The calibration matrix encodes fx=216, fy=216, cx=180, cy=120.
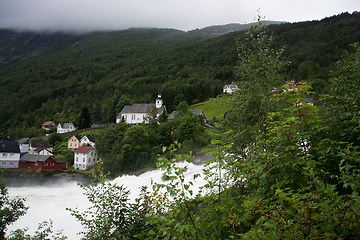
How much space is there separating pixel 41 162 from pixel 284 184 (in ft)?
176

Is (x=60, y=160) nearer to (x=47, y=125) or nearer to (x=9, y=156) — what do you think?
(x=9, y=156)

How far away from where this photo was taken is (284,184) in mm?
3588

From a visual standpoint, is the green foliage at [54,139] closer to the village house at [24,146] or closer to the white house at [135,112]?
the village house at [24,146]

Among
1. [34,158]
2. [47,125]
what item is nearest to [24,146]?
[34,158]

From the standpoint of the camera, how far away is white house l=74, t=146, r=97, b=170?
159 ft

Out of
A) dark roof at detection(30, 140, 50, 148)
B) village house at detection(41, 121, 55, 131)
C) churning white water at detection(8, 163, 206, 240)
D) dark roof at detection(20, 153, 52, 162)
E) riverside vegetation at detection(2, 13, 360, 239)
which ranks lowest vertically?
village house at detection(41, 121, 55, 131)

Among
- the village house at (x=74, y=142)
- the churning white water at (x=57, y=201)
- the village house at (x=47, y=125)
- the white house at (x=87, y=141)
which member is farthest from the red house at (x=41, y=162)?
the village house at (x=47, y=125)

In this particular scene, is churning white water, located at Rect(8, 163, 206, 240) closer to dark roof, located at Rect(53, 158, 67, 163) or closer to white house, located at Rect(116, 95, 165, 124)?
dark roof, located at Rect(53, 158, 67, 163)

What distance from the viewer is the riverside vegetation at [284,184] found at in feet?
7.73

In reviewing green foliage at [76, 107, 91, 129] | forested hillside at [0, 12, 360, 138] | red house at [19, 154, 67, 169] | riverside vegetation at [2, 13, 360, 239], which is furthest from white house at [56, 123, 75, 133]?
riverside vegetation at [2, 13, 360, 239]

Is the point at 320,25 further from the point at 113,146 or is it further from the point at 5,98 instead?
the point at 5,98

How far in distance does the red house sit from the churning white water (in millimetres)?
14984

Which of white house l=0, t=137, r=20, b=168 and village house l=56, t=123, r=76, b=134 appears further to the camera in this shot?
village house l=56, t=123, r=76, b=134

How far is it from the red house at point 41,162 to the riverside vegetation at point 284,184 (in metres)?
49.0
